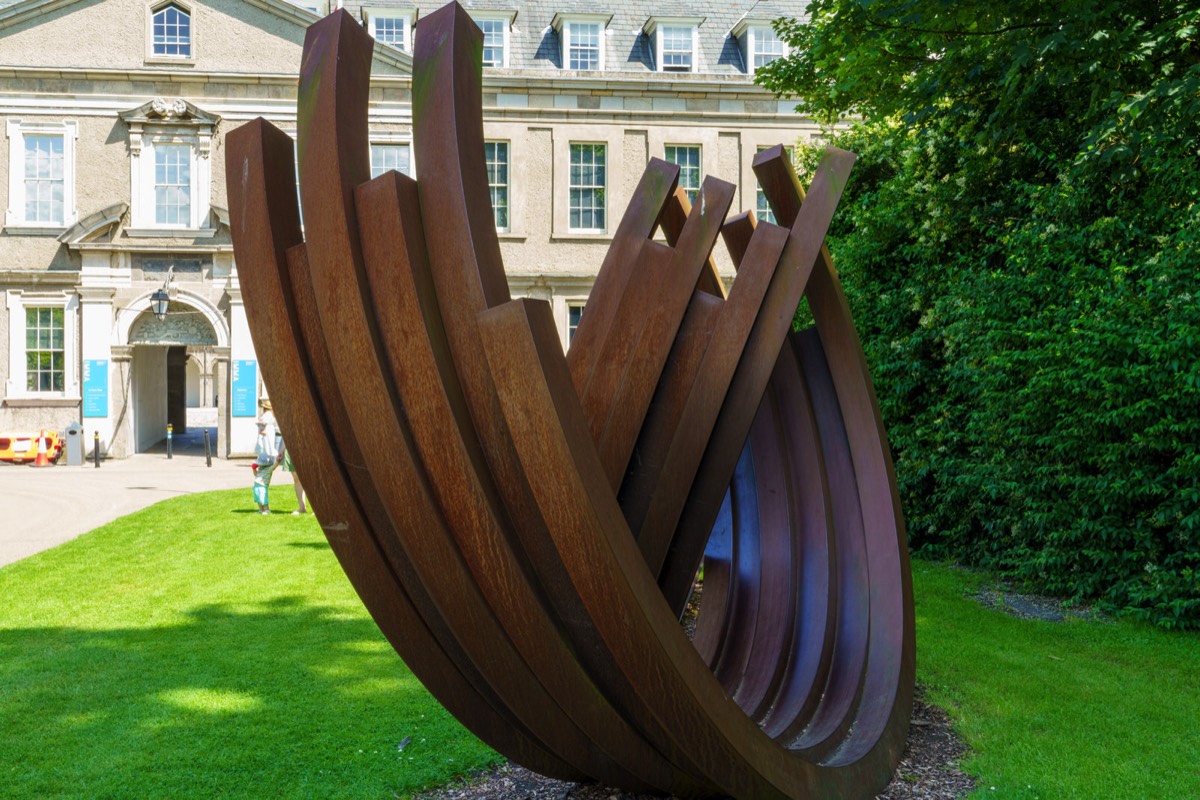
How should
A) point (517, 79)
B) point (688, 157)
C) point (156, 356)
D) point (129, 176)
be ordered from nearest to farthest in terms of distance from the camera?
point (129, 176), point (517, 79), point (688, 157), point (156, 356)

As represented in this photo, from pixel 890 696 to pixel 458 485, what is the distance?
2.44 meters

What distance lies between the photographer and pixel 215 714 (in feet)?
17.2

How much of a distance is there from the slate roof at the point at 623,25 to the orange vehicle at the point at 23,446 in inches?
542

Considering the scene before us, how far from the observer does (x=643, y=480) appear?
11.5 ft

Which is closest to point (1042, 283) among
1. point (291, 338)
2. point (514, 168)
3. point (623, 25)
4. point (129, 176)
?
point (291, 338)

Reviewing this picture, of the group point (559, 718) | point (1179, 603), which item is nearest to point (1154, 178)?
point (1179, 603)

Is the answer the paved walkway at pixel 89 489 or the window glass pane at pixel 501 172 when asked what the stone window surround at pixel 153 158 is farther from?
the window glass pane at pixel 501 172

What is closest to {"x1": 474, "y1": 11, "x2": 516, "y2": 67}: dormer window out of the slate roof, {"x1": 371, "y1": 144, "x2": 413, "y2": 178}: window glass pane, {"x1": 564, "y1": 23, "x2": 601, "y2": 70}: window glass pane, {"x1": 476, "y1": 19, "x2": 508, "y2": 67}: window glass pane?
{"x1": 476, "y1": 19, "x2": 508, "y2": 67}: window glass pane

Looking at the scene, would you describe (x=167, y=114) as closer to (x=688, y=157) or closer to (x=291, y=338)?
(x=688, y=157)

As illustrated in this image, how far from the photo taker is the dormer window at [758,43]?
26.8 metres

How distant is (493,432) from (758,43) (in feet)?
87.3

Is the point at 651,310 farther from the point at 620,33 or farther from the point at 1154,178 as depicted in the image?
A: the point at 620,33

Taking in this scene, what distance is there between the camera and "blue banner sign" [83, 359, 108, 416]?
77.5 feet

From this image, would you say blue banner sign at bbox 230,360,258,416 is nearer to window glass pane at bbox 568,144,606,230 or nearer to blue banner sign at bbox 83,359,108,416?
blue banner sign at bbox 83,359,108,416
